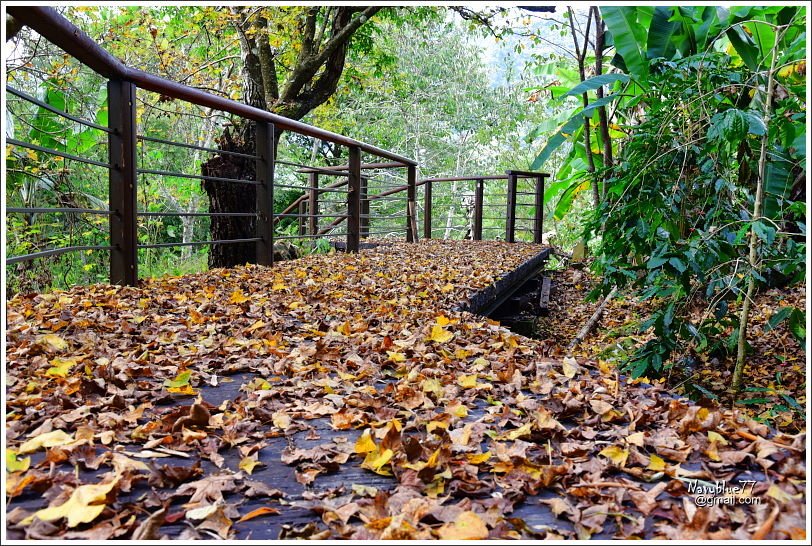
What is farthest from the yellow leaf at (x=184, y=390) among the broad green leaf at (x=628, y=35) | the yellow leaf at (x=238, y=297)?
the broad green leaf at (x=628, y=35)

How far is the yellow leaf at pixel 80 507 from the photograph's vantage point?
3.41 ft

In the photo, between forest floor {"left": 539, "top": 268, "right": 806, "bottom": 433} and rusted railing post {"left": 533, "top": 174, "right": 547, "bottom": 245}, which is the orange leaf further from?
rusted railing post {"left": 533, "top": 174, "right": 547, "bottom": 245}

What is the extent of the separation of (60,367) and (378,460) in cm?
106

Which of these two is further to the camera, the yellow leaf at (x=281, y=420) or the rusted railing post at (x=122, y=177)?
the rusted railing post at (x=122, y=177)

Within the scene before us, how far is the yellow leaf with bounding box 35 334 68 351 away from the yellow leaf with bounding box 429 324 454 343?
1.34 metres

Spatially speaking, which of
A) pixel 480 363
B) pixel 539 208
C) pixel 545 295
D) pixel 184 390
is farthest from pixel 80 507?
pixel 539 208

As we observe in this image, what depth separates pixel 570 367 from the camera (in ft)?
6.79

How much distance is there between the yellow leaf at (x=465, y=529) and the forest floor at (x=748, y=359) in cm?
121

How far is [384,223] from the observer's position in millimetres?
16469

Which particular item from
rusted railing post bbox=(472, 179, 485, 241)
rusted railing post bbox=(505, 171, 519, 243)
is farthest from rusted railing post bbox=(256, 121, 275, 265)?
rusted railing post bbox=(472, 179, 485, 241)

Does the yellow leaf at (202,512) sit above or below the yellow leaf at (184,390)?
below

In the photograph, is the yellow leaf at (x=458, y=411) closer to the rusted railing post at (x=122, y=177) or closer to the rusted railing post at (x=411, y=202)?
the rusted railing post at (x=122, y=177)

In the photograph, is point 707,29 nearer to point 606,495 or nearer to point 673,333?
point 673,333

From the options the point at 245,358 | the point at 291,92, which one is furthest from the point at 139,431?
the point at 291,92
